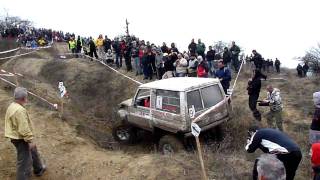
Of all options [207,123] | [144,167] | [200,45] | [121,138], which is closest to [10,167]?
[144,167]

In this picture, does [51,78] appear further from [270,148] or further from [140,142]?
[270,148]

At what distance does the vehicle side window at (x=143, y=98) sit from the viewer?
460 inches

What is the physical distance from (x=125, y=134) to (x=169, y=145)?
2229 millimetres

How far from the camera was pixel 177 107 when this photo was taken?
415 inches

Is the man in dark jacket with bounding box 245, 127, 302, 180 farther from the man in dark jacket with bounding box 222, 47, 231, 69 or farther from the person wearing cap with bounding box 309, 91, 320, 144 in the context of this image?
the man in dark jacket with bounding box 222, 47, 231, 69

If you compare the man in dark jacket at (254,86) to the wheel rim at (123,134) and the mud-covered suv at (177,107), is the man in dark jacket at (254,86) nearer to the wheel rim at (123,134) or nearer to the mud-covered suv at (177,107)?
the mud-covered suv at (177,107)

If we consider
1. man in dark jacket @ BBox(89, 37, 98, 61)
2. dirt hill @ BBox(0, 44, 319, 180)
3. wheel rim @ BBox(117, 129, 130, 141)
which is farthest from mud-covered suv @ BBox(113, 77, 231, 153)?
man in dark jacket @ BBox(89, 37, 98, 61)

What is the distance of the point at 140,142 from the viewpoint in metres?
12.7

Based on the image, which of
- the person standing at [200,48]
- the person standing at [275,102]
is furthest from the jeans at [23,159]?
the person standing at [200,48]

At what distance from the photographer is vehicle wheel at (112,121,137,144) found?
489 inches

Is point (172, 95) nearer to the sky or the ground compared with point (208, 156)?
nearer to the sky

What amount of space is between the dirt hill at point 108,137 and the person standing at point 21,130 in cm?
104

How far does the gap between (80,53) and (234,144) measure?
1608cm

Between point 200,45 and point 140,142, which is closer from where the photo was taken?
point 140,142
